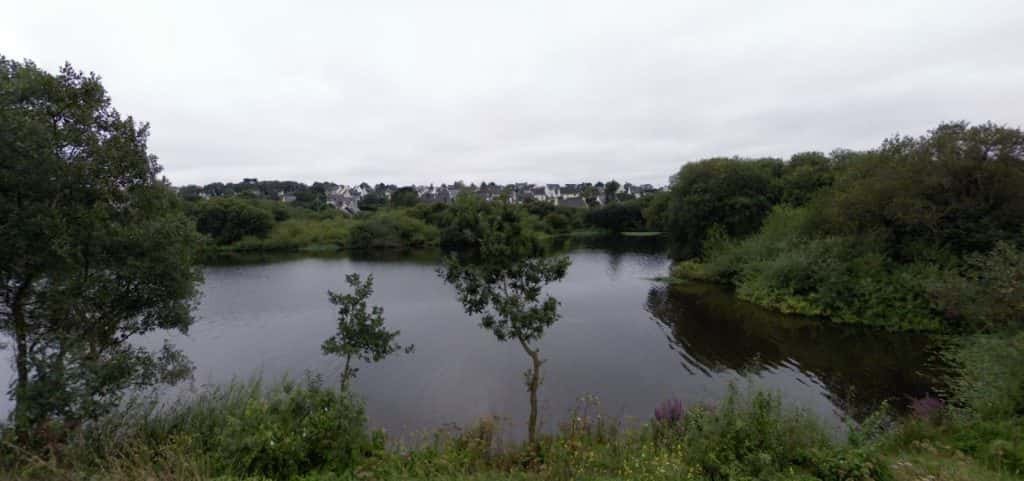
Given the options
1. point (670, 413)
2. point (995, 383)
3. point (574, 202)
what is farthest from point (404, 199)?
point (995, 383)

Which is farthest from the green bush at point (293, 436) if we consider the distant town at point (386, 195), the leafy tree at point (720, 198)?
the distant town at point (386, 195)

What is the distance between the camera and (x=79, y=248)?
585cm

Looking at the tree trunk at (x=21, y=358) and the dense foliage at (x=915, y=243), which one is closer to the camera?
the tree trunk at (x=21, y=358)

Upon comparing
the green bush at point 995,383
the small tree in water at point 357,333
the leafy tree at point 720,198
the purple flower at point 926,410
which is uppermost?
the leafy tree at point 720,198

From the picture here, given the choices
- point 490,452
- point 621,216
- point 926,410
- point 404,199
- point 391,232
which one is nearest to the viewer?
point 490,452

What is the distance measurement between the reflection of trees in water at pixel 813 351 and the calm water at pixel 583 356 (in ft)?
0.13

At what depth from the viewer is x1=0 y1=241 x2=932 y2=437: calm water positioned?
1013 cm

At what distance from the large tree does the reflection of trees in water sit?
12604 mm

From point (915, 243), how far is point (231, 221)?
2307 inches

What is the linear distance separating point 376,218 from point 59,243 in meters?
46.6

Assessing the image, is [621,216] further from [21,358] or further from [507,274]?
[21,358]

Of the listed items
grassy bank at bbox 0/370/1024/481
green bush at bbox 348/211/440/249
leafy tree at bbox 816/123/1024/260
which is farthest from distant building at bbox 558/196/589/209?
grassy bank at bbox 0/370/1024/481

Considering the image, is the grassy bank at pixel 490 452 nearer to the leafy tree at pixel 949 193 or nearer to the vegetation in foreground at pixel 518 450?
the vegetation in foreground at pixel 518 450

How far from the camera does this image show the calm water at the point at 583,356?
10134 millimetres
